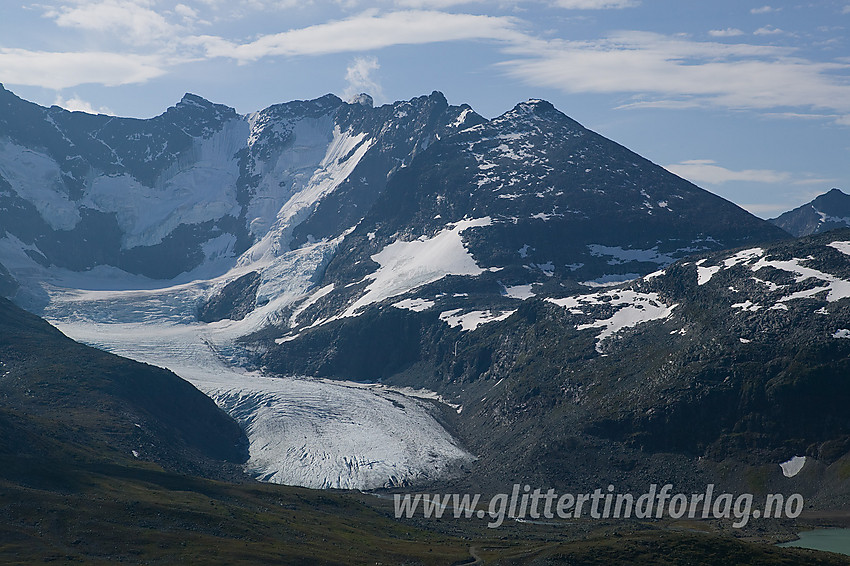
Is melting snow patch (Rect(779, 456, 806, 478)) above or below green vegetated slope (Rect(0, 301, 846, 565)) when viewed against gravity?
above

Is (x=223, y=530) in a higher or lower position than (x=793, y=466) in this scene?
lower

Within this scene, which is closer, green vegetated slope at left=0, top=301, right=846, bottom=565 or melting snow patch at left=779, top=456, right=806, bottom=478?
green vegetated slope at left=0, top=301, right=846, bottom=565

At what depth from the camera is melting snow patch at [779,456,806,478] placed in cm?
18100

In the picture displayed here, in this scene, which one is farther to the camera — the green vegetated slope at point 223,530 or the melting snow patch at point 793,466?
the melting snow patch at point 793,466

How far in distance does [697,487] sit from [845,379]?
1386 inches

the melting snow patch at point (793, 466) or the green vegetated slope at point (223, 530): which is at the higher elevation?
the melting snow patch at point (793, 466)

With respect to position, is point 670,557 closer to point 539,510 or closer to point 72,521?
point 539,510

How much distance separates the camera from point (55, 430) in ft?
594

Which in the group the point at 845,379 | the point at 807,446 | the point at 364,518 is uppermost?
the point at 845,379

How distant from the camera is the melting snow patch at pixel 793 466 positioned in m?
181

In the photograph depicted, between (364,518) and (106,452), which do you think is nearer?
(364,518)

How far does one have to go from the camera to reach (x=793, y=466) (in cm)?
18225

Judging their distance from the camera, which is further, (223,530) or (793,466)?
(793,466)

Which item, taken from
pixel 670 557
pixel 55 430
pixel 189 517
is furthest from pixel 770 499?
pixel 55 430
